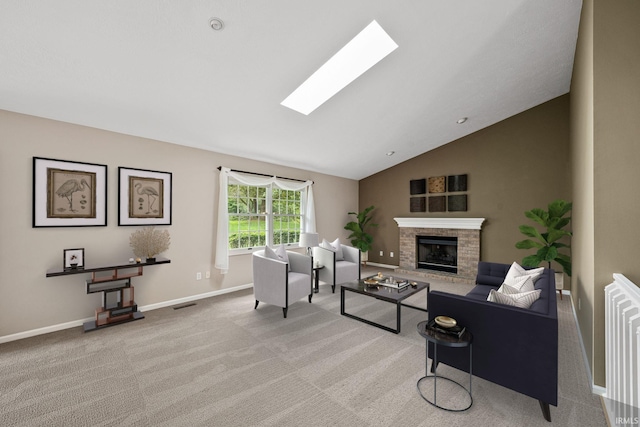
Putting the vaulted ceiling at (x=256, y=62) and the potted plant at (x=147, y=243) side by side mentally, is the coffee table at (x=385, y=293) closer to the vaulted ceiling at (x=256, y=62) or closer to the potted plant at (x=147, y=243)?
the vaulted ceiling at (x=256, y=62)

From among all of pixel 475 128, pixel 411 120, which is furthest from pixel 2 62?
pixel 475 128

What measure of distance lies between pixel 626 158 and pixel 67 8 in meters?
4.26

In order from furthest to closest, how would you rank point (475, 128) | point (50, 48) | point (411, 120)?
point (475, 128) < point (411, 120) < point (50, 48)

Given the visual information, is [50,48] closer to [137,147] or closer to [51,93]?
[51,93]

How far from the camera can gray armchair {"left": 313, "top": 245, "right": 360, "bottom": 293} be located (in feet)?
15.7

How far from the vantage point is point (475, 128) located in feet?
18.0

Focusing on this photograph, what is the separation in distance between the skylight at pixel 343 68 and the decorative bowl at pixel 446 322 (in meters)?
2.66

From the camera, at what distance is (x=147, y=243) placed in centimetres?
358

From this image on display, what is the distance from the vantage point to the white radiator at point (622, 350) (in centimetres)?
135

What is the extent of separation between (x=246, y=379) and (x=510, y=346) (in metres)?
2.07

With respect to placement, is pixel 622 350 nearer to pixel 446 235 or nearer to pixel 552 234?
pixel 552 234

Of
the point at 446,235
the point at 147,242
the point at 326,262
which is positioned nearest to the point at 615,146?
the point at 326,262

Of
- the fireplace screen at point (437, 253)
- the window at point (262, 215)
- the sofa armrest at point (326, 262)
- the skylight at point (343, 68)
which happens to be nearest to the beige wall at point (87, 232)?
the window at point (262, 215)

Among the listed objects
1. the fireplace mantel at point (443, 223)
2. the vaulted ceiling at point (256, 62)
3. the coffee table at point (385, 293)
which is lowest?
the coffee table at point (385, 293)
